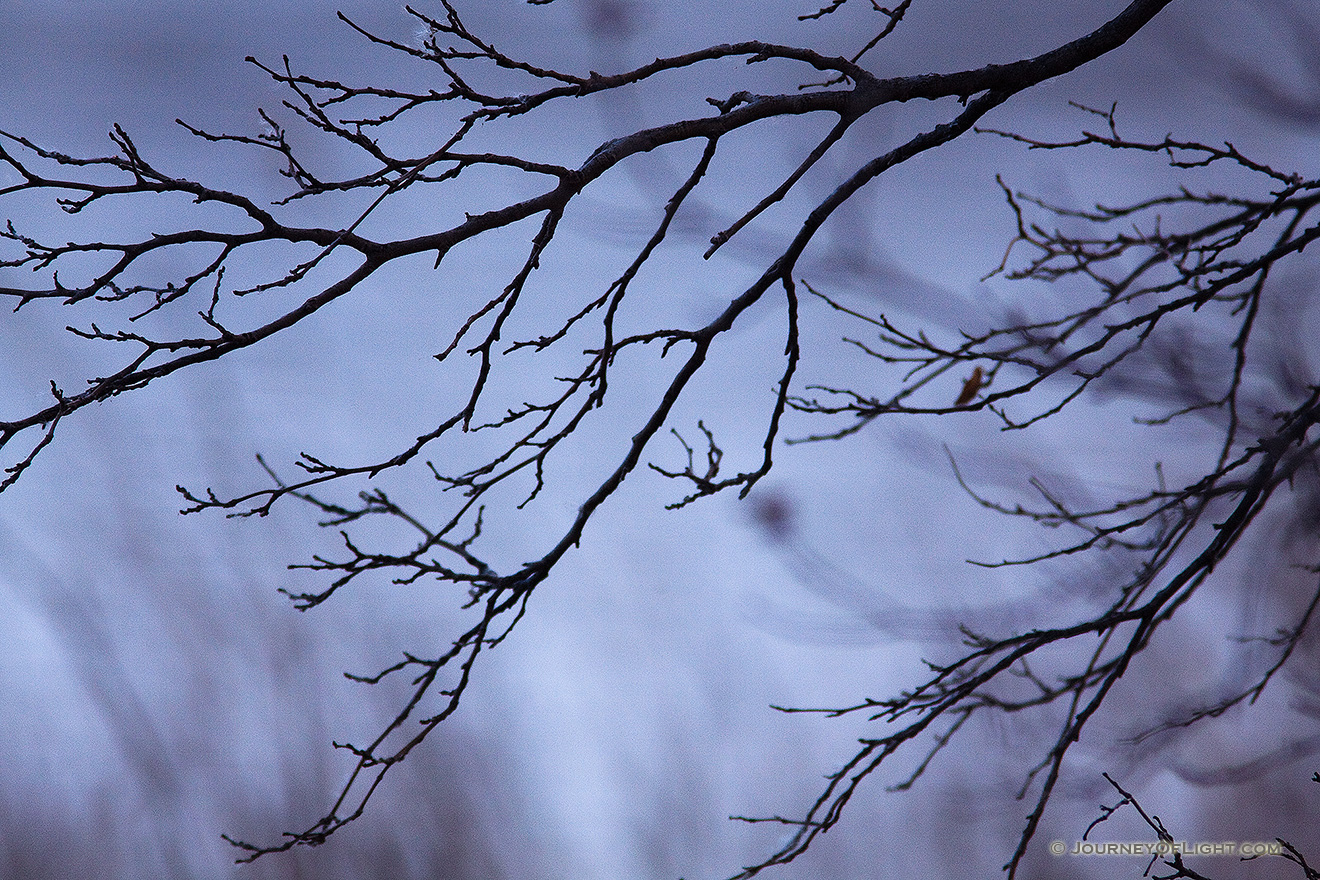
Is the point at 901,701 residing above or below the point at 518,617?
below

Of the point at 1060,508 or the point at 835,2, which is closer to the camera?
the point at 1060,508

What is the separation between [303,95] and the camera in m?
1.49

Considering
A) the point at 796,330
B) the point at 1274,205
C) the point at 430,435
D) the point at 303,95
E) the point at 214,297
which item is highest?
the point at 303,95

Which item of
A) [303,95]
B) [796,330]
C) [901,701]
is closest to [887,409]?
[796,330]

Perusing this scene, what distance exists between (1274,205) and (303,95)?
157cm

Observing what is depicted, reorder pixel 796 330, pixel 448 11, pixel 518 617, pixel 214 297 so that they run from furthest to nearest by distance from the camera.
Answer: pixel 796 330
pixel 518 617
pixel 448 11
pixel 214 297

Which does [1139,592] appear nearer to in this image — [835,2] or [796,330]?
[796,330]

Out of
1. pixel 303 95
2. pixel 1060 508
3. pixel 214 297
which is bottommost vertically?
pixel 1060 508

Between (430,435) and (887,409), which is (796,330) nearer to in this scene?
(887,409)

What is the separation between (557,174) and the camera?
152cm

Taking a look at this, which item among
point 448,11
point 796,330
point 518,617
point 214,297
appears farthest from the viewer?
Result: point 796,330

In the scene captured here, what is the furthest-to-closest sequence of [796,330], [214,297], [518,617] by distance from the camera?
[796,330] < [518,617] < [214,297]

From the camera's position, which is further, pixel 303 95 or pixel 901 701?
pixel 901 701

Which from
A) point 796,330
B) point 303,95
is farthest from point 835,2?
point 303,95
